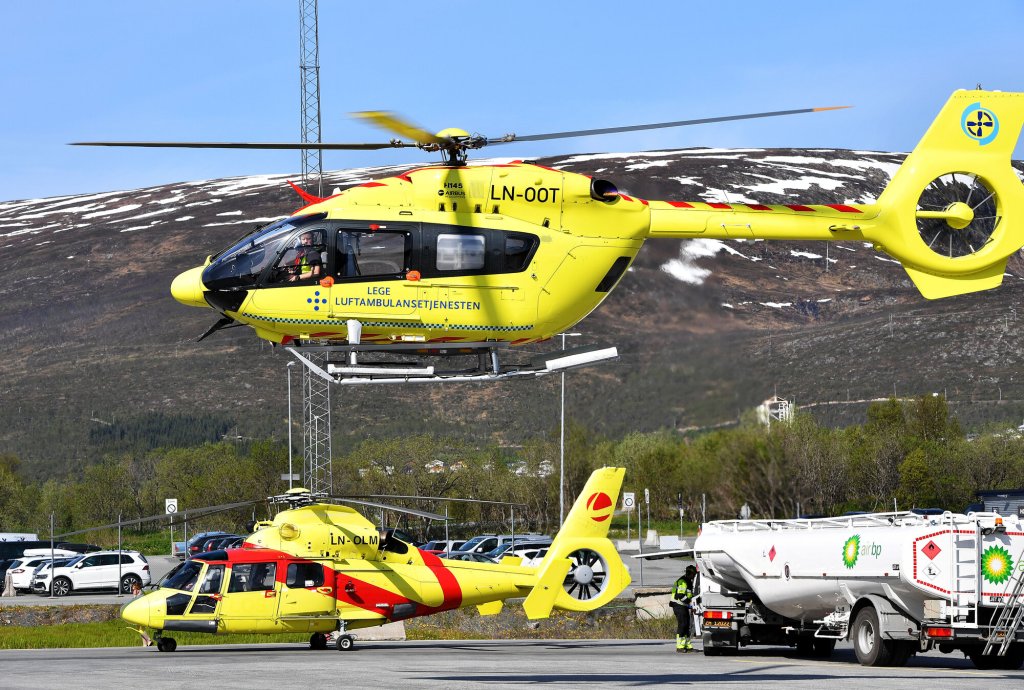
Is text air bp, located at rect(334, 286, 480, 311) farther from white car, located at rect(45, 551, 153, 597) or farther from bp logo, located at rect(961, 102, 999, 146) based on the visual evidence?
white car, located at rect(45, 551, 153, 597)

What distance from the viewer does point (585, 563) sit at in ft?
109

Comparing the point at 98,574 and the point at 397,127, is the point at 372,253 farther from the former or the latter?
the point at 98,574

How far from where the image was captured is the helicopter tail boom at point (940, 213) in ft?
79.5

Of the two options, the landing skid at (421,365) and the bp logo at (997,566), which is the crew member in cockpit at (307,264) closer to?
the landing skid at (421,365)

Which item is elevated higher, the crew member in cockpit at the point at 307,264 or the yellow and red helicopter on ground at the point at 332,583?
the crew member in cockpit at the point at 307,264

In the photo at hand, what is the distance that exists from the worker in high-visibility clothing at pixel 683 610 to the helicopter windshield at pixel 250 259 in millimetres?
13011

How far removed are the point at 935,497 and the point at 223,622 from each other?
64.4m

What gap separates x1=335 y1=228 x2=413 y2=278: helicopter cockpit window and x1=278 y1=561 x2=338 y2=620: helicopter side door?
32.3 ft

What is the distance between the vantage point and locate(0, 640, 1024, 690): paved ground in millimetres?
21484

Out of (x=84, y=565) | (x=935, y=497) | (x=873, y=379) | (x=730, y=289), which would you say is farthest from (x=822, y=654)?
(x=873, y=379)

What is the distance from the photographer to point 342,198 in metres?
23.5

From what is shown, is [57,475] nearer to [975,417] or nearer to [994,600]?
[975,417]

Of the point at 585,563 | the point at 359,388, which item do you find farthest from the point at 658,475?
the point at 585,563

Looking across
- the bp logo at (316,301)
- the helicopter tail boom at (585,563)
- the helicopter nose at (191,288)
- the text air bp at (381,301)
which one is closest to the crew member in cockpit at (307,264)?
the bp logo at (316,301)
